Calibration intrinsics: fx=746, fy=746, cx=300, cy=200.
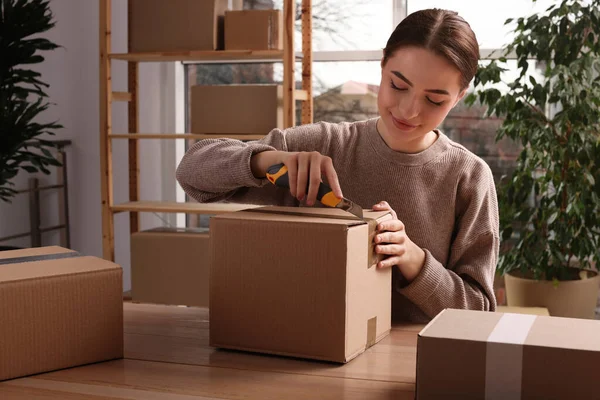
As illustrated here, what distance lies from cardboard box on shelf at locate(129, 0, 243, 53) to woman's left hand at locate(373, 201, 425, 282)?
212 centimetres

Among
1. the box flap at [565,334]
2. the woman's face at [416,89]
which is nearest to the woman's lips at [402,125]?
the woman's face at [416,89]

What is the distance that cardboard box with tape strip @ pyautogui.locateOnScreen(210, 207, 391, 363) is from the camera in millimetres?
960

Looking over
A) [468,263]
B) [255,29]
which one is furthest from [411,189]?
[255,29]

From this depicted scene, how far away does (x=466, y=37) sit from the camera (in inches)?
50.8

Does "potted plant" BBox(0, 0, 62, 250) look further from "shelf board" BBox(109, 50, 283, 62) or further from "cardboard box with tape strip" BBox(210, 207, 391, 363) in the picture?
"cardboard box with tape strip" BBox(210, 207, 391, 363)

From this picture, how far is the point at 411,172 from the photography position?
1.44m

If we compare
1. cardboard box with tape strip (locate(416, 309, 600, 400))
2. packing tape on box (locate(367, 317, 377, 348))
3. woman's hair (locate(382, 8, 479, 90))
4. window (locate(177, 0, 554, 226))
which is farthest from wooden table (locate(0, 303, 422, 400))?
window (locate(177, 0, 554, 226))

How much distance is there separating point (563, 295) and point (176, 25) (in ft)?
6.38

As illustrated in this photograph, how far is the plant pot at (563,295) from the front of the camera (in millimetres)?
3018

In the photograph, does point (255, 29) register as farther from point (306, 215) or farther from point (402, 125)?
point (306, 215)

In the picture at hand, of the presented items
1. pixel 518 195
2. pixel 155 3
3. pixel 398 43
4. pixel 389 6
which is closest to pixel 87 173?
pixel 155 3

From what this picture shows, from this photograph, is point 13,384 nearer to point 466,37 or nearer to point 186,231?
point 466,37

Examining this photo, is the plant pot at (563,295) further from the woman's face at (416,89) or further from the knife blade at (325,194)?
the knife blade at (325,194)

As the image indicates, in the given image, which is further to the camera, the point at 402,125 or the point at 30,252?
the point at 402,125
